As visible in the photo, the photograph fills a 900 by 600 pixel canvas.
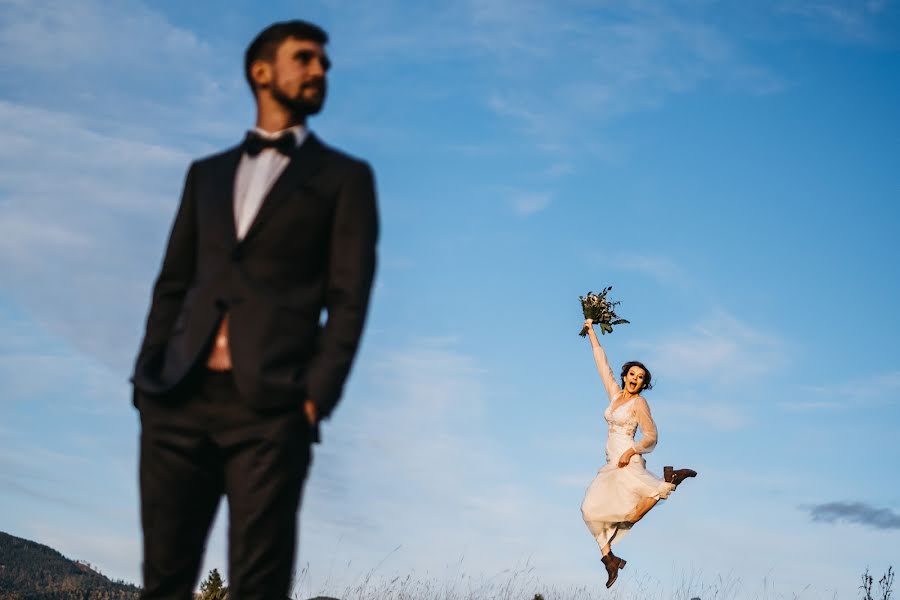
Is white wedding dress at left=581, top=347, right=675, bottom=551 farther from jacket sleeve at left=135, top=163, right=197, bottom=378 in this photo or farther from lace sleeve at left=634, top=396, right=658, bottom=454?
jacket sleeve at left=135, top=163, right=197, bottom=378

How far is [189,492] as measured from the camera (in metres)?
3.46

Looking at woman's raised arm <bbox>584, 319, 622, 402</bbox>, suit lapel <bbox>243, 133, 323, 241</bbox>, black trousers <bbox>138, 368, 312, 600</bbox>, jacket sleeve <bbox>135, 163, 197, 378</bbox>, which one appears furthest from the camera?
woman's raised arm <bbox>584, 319, 622, 402</bbox>

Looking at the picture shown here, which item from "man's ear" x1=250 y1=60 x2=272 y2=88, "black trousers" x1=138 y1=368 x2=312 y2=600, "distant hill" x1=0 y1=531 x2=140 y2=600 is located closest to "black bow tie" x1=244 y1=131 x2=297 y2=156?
"man's ear" x1=250 y1=60 x2=272 y2=88

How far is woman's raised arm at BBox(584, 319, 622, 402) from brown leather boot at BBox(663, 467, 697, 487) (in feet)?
4.61

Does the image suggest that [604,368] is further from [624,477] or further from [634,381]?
[624,477]

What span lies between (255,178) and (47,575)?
20.2m

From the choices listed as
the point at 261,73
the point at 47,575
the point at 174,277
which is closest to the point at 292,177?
the point at 261,73

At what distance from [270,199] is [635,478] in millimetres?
11542

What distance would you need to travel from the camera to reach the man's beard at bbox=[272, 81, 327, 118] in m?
3.69

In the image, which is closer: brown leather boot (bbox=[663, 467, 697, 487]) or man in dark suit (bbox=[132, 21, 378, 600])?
man in dark suit (bbox=[132, 21, 378, 600])

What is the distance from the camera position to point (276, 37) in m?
3.75

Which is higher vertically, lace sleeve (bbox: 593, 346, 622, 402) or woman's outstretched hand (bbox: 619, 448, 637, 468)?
lace sleeve (bbox: 593, 346, 622, 402)

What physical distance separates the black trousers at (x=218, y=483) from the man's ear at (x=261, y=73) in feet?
3.26

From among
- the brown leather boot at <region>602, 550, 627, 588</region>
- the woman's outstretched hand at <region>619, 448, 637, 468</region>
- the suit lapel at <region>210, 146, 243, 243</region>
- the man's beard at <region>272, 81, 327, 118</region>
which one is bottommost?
the suit lapel at <region>210, 146, 243, 243</region>
